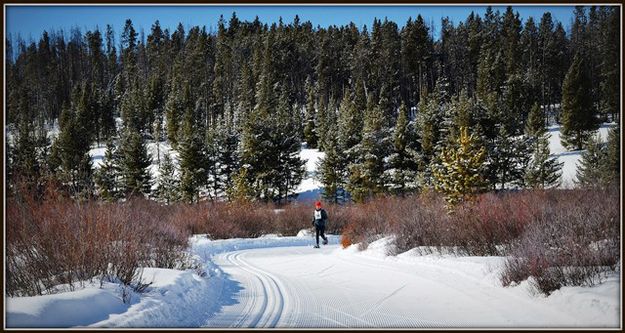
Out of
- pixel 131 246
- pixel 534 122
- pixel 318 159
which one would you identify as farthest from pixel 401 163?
pixel 131 246

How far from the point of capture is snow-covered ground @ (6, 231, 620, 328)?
17.0ft

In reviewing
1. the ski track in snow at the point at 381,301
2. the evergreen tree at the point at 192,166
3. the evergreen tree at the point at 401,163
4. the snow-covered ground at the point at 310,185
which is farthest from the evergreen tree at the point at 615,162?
the evergreen tree at the point at 192,166

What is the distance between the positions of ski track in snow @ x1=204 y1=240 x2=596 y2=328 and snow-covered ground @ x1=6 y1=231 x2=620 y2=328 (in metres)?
0.01

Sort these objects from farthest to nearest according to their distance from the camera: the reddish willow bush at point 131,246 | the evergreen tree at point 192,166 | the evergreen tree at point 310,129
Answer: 1. the evergreen tree at point 310,129
2. the evergreen tree at point 192,166
3. the reddish willow bush at point 131,246

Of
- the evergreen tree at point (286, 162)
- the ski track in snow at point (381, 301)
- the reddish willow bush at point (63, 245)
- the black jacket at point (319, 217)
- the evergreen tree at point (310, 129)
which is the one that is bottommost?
the ski track in snow at point (381, 301)

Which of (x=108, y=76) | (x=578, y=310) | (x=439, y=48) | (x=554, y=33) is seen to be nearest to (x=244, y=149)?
(x=578, y=310)

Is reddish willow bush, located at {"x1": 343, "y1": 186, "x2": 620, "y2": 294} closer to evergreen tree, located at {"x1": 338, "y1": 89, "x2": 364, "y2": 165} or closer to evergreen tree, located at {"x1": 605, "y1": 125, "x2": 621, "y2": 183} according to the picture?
evergreen tree, located at {"x1": 605, "y1": 125, "x2": 621, "y2": 183}

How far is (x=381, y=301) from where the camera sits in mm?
7125

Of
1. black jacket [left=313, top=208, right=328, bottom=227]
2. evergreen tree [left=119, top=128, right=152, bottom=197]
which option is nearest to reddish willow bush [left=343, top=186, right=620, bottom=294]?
black jacket [left=313, top=208, right=328, bottom=227]

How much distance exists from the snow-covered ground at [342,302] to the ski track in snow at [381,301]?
0.05ft

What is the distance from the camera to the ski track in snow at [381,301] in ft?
18.9

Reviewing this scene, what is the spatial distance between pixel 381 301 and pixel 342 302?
67 cm

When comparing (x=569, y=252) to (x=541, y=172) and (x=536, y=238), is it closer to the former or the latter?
(x=536, y=238)

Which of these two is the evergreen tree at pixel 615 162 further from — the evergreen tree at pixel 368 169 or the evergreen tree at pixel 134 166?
the evergreen tree at pixel 134 166
